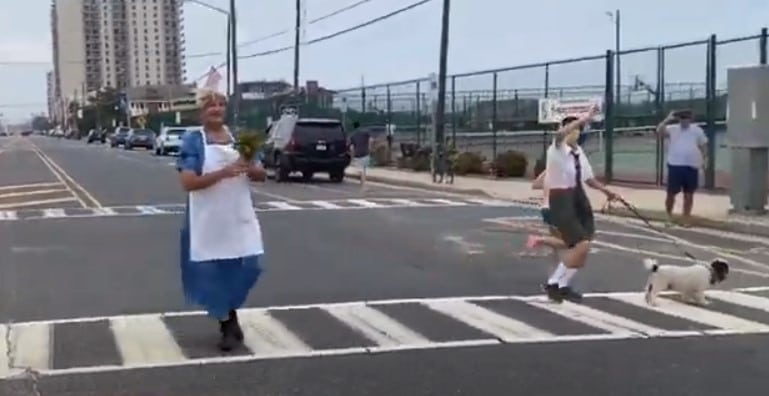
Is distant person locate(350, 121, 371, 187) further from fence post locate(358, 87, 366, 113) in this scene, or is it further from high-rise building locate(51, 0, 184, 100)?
high-rise building locate(51, 0, 184, 100)

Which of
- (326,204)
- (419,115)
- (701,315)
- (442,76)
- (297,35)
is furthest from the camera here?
(297,35)

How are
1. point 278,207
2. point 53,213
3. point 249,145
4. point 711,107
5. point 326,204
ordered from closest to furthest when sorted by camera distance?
point 249,145 < point 53,213 < point 278,207 < point 326,204 < point 711,107

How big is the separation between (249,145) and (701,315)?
4141mm

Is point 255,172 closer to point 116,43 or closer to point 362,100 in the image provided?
point 362,100

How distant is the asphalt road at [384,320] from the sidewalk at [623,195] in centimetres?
87

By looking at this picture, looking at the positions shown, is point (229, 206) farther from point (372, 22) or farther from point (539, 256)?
point (372, 22)

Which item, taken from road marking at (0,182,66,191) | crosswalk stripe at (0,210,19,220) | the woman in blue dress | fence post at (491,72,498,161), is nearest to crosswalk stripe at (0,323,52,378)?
the woman in blue dress

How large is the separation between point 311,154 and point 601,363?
26893 millimetres

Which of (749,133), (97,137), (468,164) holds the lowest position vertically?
(97,137)

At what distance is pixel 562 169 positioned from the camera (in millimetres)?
11188

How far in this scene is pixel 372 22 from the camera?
4350cm

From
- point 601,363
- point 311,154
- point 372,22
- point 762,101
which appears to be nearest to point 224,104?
point 601,363

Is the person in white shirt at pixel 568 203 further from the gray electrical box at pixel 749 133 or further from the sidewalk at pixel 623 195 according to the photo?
the gray electrical box at pixel 749 133

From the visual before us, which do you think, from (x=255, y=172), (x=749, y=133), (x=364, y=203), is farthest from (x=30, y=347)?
(x=364, y=203)
